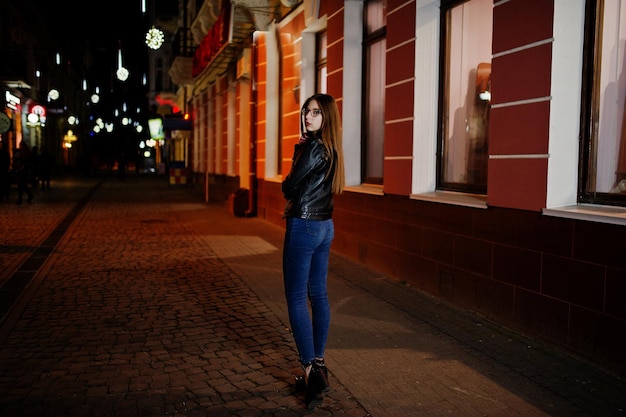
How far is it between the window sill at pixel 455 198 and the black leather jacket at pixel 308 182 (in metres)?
2.48

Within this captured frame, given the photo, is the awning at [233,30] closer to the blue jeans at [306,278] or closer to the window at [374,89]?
the window at [374,89]

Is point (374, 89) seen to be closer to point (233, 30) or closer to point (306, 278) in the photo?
point (306, 278)

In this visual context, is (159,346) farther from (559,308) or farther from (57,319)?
(559,308)

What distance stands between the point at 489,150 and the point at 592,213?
55.7 inches

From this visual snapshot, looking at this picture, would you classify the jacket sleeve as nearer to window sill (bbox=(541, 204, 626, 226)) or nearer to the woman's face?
the woman's face

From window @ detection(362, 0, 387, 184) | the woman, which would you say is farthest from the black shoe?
window @ detection(362, 0, 387, 184)

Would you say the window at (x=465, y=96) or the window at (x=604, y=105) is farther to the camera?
the window at (x=465, y=96)

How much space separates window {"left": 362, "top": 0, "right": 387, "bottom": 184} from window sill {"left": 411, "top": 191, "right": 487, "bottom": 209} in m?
1.92

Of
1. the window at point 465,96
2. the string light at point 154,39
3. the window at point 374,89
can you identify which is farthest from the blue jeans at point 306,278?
the string light at point 154,39

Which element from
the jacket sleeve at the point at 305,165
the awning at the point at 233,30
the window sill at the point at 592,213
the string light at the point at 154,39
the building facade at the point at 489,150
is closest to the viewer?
the jacket sleeve at the point at 305,165

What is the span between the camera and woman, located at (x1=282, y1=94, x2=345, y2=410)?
3.94 metres

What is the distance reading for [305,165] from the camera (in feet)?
12.8

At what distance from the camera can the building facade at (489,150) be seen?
482 centimetres

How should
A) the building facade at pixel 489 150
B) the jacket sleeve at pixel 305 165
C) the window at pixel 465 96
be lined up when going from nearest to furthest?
the jacket sleeve at pixel 305 165, the building facade at pixel 489 150, the window at pixel 465 96
